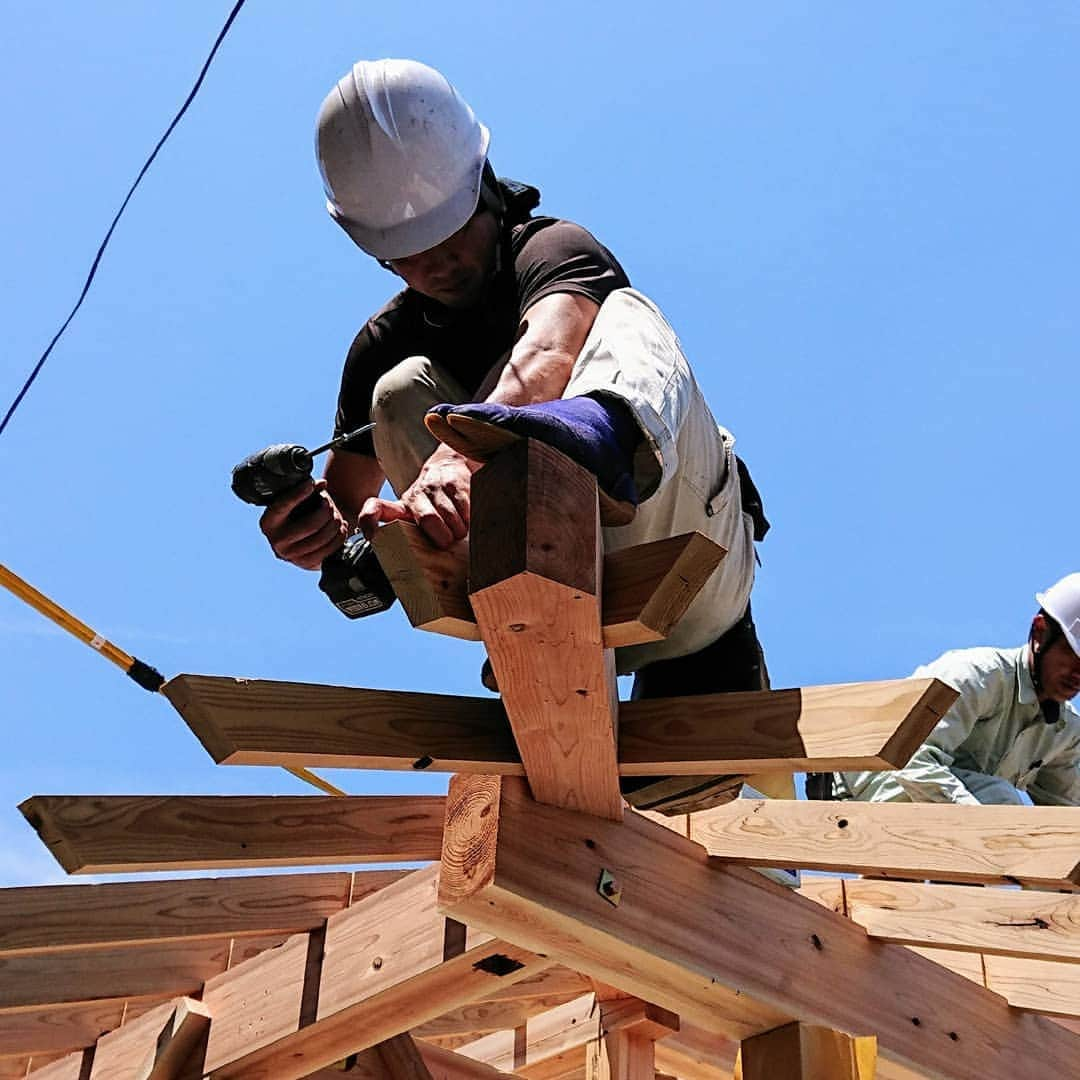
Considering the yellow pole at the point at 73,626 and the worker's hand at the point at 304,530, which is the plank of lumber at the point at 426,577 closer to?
the worker's hand at the point at 304,530

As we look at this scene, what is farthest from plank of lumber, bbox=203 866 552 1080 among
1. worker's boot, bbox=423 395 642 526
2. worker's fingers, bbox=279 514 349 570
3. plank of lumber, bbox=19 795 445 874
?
worker's boot, bbox=423 395 642 526

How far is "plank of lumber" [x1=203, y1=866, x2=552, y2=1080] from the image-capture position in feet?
10.3

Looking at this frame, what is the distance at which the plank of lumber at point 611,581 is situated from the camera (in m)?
1.96

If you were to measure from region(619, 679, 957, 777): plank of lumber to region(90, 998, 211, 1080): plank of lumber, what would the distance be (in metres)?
1.95

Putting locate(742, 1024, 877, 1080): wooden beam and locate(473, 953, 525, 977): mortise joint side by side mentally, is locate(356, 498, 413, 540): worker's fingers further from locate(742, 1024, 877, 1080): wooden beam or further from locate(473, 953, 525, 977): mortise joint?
locate(742, 1024, 877, 1080): wooden beam

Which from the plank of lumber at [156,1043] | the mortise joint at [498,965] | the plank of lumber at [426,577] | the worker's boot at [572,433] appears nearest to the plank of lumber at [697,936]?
the mortise joint at [498,965]

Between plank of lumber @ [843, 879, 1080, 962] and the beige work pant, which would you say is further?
plank of lumber @ [843, 879, 1080, 962]

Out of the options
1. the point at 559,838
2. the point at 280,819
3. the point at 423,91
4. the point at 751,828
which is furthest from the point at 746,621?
the point at 423,91

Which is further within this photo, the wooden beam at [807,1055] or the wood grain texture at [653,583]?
the wooden beam at [807,1055]

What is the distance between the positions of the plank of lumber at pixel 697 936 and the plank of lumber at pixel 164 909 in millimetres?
1022

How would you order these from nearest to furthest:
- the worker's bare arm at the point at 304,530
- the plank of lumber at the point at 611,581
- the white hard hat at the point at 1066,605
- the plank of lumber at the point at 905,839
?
the plank of lumber at the point at 611,581 < the worker's bare arm at the point at 304,530 < the plank of lumber at the point at 905,839 < the white hard hat at the point at 1066,605

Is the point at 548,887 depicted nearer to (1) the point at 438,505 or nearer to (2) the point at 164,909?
(1) the point at 438,505

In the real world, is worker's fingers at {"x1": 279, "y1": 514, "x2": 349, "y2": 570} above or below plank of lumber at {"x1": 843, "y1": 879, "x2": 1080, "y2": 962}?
above

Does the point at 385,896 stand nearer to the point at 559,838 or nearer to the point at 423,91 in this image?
the point at 559,838
